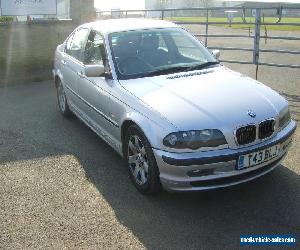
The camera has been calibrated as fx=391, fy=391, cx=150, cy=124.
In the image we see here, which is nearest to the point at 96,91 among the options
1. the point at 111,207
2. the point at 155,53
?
the point at 155,53

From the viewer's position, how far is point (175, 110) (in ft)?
12.1

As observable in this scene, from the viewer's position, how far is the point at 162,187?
3840mm

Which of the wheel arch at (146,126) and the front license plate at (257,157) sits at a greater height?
the wheel arch at (146,126)

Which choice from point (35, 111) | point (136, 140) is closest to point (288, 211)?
point (136, 140)

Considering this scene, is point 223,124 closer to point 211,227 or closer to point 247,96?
point 247,96

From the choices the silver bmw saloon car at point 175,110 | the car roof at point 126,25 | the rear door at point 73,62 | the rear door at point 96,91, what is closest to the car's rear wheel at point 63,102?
the rear door at point 73,62

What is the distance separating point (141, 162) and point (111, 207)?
1.78 feet

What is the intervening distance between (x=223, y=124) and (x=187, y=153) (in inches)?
16.4

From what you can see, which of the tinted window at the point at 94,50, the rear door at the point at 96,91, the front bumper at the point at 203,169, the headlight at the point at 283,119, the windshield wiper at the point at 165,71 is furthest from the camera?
the tinted window at the point at 94,50

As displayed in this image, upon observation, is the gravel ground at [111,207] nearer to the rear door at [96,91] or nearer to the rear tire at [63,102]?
the rear door at [96,91]

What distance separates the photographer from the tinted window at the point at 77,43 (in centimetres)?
577

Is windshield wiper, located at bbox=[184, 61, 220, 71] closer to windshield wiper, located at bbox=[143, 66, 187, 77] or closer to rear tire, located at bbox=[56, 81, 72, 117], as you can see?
windshield wiper, located at bbox=[143, 66, 187, 77]

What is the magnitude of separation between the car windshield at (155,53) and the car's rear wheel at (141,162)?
0.82m

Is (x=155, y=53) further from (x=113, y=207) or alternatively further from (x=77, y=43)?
(x=113, y=207)
